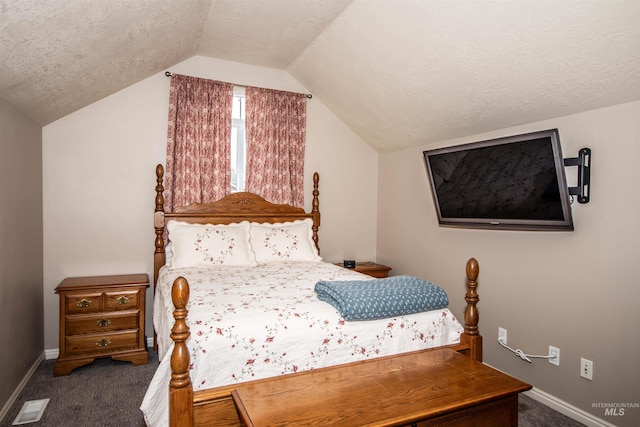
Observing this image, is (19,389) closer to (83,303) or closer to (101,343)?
(101,343)

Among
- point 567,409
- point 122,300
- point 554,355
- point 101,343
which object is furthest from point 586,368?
point 101,343

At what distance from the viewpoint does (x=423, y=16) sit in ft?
7.52

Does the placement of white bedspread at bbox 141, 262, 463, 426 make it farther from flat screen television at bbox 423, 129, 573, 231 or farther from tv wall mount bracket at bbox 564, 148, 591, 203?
tv wall mount bracket at bbox 564, 148, 591, 203

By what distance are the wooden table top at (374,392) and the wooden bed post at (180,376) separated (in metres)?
0.20

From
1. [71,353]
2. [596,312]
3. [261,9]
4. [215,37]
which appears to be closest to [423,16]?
[261,9]

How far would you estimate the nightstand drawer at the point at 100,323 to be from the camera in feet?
9.36

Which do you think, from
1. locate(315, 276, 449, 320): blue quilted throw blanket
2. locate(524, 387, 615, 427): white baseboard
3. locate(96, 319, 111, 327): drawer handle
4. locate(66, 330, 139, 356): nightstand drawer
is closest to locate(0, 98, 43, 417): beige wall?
locate(66, 330, 139, 356): nightstand drawer

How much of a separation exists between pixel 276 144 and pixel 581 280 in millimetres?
2863

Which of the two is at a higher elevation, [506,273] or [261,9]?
[261,9]

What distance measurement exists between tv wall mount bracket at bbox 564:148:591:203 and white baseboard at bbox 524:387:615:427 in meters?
1.32

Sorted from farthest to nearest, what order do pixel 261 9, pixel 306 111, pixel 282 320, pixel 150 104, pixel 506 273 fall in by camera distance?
pixel 306 111 < pixel 150 104 < pixel 506 273 < pixel 261 9 < pixel 282 320

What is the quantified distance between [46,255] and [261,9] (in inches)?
105

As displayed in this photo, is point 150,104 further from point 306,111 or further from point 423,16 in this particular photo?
point 423,16

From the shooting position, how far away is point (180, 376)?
1515 mm
